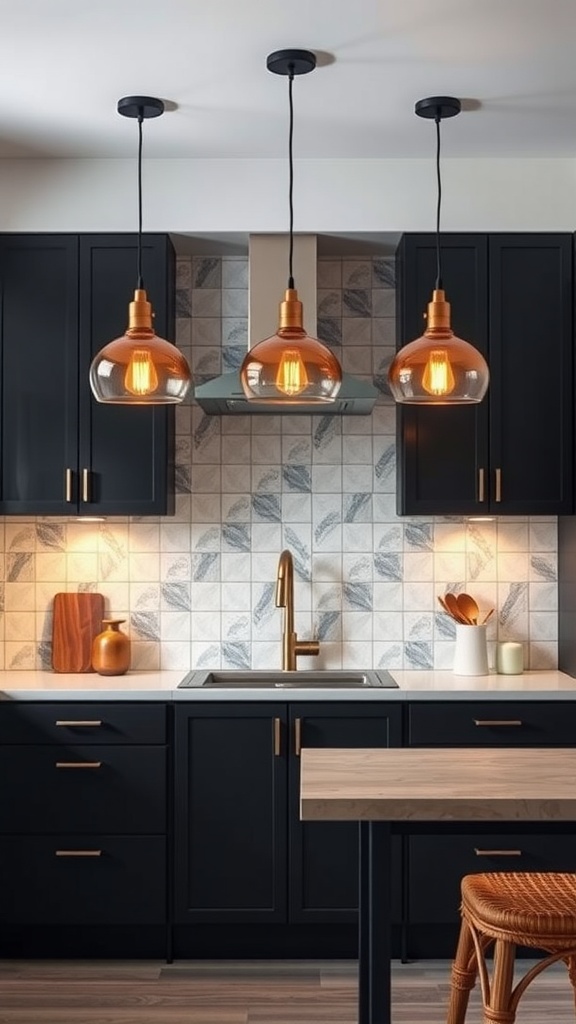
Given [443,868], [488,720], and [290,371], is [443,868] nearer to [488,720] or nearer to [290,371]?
[488,720]

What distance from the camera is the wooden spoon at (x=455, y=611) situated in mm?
4027

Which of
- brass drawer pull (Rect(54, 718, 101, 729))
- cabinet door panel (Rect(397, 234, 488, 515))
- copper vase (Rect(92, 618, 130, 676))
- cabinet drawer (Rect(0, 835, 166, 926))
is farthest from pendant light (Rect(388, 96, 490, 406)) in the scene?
cabinet drawer (Rect(0, 835, 166, 926))

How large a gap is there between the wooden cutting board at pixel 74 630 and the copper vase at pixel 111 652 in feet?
0.26

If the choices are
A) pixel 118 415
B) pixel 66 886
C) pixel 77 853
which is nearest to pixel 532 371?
pixel 118 415

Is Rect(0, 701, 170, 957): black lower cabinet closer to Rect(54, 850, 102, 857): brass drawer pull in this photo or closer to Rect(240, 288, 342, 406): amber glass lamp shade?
Rect(54, 850, 102, 857): brass drawer pull

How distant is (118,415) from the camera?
388cm

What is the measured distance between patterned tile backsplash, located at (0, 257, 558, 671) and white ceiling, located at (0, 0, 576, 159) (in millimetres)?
649

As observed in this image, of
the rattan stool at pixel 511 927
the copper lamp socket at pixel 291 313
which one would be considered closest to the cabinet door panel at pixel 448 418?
the copper lamp socket at pixel 291 313

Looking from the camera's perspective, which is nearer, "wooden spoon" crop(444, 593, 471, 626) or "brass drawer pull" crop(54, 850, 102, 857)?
"brass drawer pull" crop(54, 850, 102, 857)

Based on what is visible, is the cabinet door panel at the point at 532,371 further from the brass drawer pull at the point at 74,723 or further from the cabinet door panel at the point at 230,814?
the brass drawer pull at the point at 74,723

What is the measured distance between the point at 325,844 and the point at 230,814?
1.06 feet

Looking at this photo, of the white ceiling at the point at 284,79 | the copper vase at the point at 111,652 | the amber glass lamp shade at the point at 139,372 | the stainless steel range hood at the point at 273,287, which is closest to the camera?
the amber glass lamp shade at the point at 139,372

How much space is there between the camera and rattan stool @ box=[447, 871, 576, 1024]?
223 centimetres

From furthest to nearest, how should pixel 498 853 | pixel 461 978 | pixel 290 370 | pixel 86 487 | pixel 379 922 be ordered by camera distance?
1. pixel 86 487
2. pixel 498 853
3. pixel 461 978
4. pixel 290 370
5. pixel 379 922
